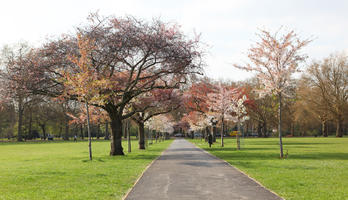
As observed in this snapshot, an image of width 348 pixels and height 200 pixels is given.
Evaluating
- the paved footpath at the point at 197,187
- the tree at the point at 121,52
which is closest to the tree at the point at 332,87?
the tree at the point at 121,52

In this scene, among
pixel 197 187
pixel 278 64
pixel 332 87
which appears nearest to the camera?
pixel 197 187

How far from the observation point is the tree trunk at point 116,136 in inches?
945

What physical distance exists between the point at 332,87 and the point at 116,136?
5340 cm

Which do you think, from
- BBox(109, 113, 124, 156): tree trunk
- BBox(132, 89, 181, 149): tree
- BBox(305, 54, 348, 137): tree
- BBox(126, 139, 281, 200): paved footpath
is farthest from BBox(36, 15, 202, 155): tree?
BBox(305, 54, 348, 137): tree

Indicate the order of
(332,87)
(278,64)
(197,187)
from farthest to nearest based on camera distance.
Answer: (332,87) → (278,64) → (197,187)

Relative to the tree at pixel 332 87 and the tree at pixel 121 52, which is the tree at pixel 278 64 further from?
the tree at pixel 332 87

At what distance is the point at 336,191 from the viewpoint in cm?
916

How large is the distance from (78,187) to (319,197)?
691 centimetres

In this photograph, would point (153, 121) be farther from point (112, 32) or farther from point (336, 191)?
point (336, 191)

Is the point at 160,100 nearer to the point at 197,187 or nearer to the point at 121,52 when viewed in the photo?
the point at 121,52

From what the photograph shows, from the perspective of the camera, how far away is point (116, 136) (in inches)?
964

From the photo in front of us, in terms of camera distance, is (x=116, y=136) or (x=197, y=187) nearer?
(x=197, y=187)

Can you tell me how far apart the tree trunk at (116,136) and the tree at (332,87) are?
50.7m

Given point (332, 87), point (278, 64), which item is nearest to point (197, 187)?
point (278, 64)
